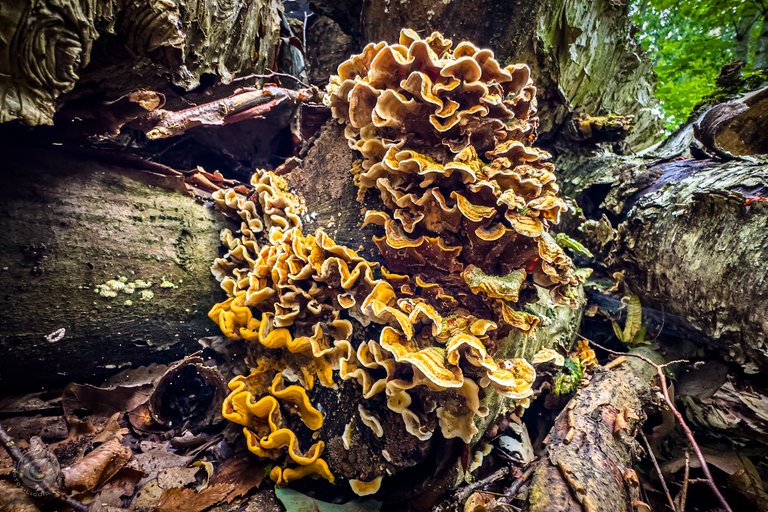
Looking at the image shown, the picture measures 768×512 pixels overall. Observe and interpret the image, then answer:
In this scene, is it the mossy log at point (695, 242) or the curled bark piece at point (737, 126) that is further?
the curled bark piece at point (737, 126)

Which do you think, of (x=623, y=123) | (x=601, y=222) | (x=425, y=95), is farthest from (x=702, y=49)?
(x=425, y=95)

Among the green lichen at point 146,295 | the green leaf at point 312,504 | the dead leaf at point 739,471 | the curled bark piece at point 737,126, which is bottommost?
the green leaf at point 312,504

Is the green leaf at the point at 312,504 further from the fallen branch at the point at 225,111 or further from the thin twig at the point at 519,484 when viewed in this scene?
the fallen branch at the point at 225,111

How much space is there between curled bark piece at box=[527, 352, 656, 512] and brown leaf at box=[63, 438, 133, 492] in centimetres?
231

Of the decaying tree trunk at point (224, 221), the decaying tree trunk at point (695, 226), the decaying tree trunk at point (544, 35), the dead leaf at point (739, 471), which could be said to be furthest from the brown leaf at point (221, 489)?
the decaying tree trunk at point (544, 35)

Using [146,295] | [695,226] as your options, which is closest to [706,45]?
[695,226]

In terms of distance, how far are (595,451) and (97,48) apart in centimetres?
347

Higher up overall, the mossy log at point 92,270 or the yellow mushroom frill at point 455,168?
the yellow mushroom frill at point 455,168

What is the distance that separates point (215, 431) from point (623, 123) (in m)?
5.06

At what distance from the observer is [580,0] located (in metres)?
3.58

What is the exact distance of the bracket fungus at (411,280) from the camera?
6.63 ft

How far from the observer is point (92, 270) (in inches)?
84.4

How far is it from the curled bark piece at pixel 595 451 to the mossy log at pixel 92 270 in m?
2.54

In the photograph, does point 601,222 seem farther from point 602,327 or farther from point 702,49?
point 702,49
